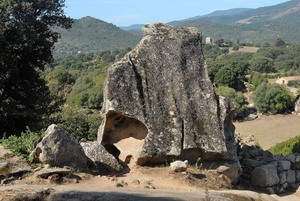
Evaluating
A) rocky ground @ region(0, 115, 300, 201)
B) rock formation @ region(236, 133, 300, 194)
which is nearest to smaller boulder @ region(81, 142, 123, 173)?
rocky ground @ region(0, 115, 300, 201)

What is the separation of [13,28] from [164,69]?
30.6 ft

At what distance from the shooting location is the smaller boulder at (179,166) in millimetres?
11367

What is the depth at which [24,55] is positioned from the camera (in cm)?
2009

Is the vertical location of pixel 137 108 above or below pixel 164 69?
below

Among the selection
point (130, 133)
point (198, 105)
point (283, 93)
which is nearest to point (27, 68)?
point (130, 133)

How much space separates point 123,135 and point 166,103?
1.88 meters

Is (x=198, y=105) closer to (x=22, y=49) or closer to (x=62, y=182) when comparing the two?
(x=62, y=182)

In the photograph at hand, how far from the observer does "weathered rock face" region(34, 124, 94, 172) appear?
33.2ft

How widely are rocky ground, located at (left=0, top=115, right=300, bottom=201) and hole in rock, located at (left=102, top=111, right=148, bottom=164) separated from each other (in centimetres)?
64

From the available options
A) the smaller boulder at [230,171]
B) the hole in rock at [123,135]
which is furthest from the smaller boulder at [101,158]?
the smaller boulder at [230,171]

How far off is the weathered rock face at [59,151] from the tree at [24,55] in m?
8.97

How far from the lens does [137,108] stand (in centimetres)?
1193

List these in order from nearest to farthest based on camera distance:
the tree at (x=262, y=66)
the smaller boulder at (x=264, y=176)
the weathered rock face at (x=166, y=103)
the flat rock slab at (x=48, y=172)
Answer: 1. the flat rock slab at (x=48, y=172)
2. the weathered rock face at (x=166, y=103)
3. the smaller boulder at (x=264, y=176)
4. the tree at (x=262, y=66)

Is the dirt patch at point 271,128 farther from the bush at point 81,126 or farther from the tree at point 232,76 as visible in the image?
the bush at point 81,126
